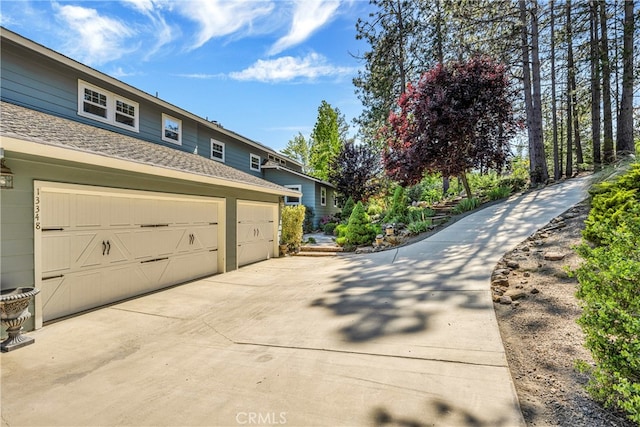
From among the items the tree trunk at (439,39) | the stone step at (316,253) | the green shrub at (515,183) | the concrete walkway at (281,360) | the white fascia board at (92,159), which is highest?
the tree trunk at (439,39)

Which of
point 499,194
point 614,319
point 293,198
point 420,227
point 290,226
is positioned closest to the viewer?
point 614,319

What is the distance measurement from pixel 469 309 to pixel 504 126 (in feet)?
29.9

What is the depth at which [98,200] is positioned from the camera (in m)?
5.12

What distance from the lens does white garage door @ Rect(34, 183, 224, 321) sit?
4438mm

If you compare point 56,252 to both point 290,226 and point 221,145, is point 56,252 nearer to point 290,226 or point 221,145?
point 290,226

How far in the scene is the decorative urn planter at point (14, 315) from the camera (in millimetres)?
3488

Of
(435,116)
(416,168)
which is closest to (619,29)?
(435,116)

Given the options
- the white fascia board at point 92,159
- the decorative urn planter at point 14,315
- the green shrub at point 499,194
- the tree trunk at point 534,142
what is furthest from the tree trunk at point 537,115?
the decorative urn planter at point 14,315

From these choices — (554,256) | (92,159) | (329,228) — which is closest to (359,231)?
(329,228)

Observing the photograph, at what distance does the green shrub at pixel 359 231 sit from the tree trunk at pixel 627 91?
782 cm

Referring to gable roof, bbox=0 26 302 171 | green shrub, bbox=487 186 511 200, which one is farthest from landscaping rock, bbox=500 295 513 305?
gable roof, bbox=0 26 302 171

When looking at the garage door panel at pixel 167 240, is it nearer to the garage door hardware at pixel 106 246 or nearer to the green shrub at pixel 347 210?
the garage door hardware at pixel 106 246

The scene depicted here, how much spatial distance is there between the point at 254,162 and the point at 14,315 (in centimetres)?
1327

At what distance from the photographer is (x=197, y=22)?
845cm
